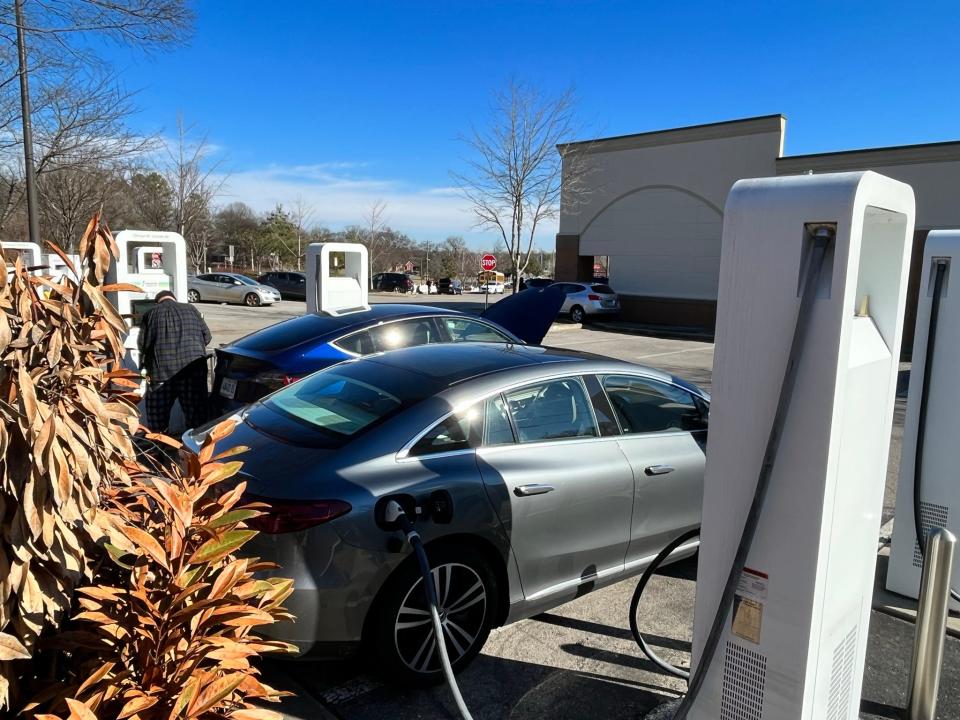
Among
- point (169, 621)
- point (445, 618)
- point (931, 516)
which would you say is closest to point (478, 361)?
point (445, 618)

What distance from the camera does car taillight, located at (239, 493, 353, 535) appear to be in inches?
114

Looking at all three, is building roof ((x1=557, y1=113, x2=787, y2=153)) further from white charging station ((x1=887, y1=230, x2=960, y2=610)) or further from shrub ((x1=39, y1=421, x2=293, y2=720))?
shrub ((x1=39, y1=421, x2=293, y2=720))

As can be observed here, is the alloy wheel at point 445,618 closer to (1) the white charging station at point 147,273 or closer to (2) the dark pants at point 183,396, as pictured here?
(2) the dark pants at point 183,396

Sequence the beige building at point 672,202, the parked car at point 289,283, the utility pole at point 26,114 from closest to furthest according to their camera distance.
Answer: the utility pole at point 26,114
the beige building at point 672,202
the parked car at point 289,283

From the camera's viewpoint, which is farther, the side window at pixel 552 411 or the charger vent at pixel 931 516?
the charger vent at pixel 931 516

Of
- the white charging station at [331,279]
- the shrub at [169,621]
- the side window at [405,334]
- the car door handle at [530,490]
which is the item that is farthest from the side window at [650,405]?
the white charging station at [331,279]

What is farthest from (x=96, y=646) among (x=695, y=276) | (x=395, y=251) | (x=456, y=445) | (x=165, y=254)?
(x=395, y=251)

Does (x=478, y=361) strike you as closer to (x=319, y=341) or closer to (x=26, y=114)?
(x=319, y=341)

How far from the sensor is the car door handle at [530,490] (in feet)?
11.1

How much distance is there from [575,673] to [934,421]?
2733mm

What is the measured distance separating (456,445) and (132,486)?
1668 mm

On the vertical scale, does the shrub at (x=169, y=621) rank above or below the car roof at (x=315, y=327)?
below

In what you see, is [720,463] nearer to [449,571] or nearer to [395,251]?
[449,571]

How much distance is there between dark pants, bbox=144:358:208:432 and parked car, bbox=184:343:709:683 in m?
3.04
